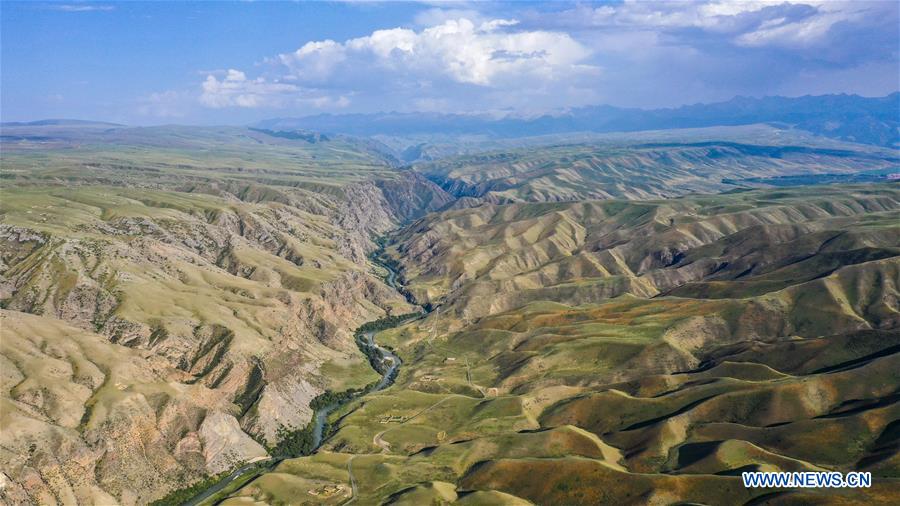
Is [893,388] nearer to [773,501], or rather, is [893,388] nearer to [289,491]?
[773,501]

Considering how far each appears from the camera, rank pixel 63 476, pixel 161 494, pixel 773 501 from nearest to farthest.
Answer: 1. pixel 773 501
2. pixel 63 476
3. pixel 161 494

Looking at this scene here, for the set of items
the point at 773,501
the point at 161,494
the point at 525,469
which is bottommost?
the point at 161,494

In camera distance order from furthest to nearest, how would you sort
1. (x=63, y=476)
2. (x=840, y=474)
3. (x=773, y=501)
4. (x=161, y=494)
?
1. (x=161, y=494)
2. (x=63, y=476)
3. (x=840, y=474)
4. (x=773, y=501)

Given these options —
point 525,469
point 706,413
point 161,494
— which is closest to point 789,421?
point 706,413

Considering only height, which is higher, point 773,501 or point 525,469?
point 773,501

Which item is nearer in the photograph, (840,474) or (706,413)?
(840,474)

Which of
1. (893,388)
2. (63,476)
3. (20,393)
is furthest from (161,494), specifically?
(893,388)

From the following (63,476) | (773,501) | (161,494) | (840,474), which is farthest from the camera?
(161,494)

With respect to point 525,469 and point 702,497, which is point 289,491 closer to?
point 525,469

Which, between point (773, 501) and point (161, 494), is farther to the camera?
point (161, 494)
